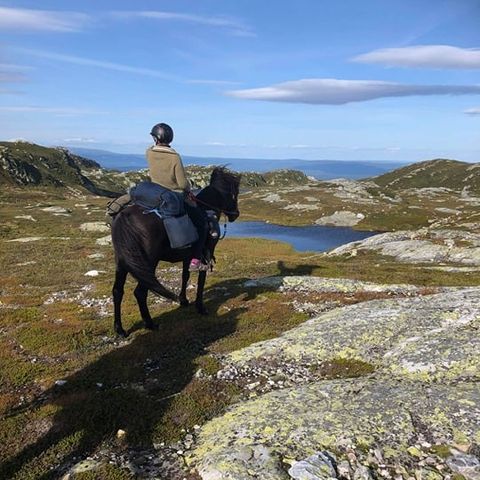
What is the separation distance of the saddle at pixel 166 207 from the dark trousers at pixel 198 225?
106 cm

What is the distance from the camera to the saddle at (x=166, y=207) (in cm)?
1639

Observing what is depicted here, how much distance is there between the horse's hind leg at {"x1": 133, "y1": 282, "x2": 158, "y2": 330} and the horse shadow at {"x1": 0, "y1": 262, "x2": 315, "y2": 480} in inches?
21.0

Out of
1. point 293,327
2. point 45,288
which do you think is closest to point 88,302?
point 45,288

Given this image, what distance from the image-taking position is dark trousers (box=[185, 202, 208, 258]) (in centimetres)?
1839

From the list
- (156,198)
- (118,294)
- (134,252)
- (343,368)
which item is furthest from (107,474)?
(156,198)

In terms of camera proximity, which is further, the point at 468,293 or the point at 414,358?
the point at 468,293

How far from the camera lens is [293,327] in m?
18.5

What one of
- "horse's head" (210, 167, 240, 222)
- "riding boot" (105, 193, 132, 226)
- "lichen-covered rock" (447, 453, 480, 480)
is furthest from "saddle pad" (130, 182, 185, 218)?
"lichen-covered rock" (447, 453, 480, 480)

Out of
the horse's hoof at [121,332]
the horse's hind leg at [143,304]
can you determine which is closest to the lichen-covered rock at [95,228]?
the horse's hind leg at [143,304]

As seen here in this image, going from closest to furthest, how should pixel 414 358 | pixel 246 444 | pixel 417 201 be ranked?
1. pixel 246 444
2. pixel 414 358
3. pixel 417 201

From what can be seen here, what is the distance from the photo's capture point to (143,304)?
59.4ft

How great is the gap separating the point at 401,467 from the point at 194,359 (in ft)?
25.0

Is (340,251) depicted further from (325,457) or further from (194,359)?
(325,457)

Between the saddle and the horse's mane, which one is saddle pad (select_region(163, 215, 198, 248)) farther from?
the horse's mane
